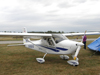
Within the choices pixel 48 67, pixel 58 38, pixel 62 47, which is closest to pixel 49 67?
pixel 48 67

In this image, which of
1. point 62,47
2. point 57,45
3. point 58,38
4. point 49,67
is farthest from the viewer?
point 58,38

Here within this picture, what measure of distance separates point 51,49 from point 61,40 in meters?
0.93

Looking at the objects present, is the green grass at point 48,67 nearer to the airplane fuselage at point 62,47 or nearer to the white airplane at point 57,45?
the white airplane at point 57,45

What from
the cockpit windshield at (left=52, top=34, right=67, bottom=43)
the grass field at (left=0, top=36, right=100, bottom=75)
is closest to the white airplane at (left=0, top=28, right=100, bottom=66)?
the cockpit windshield at (left=52, top=34, right=67, bottom=43)

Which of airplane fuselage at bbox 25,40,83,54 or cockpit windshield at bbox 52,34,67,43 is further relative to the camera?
cockpit windshield at bbox 52,34,67,43

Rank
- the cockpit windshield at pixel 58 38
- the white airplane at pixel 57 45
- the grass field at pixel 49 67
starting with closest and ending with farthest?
the grass field at pixel 49 67
the white airplane at pixel 57 45
the cockpit windshield at pixel 58 38

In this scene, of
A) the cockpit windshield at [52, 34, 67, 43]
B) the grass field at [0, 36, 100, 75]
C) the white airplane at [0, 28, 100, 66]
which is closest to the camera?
the grass field at [0, 36, 100, 75]

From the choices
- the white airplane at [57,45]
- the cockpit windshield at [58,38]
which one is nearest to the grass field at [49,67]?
the white airplane at [57,45]

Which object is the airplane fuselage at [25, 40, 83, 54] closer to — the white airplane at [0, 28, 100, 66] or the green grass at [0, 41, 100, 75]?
the white airplane at [0, 28, 100, 66]

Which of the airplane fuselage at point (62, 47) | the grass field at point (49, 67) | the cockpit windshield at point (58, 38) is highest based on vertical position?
the cockpit windshield at point (58, 38)

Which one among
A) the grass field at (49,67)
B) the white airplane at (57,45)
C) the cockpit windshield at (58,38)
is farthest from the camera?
the cockpit windshield at (58,38)

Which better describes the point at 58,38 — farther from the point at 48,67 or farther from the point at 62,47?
the point at 48,67

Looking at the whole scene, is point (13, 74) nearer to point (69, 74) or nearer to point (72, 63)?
point (69, 74)

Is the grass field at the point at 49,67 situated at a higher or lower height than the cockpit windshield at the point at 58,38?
lower
